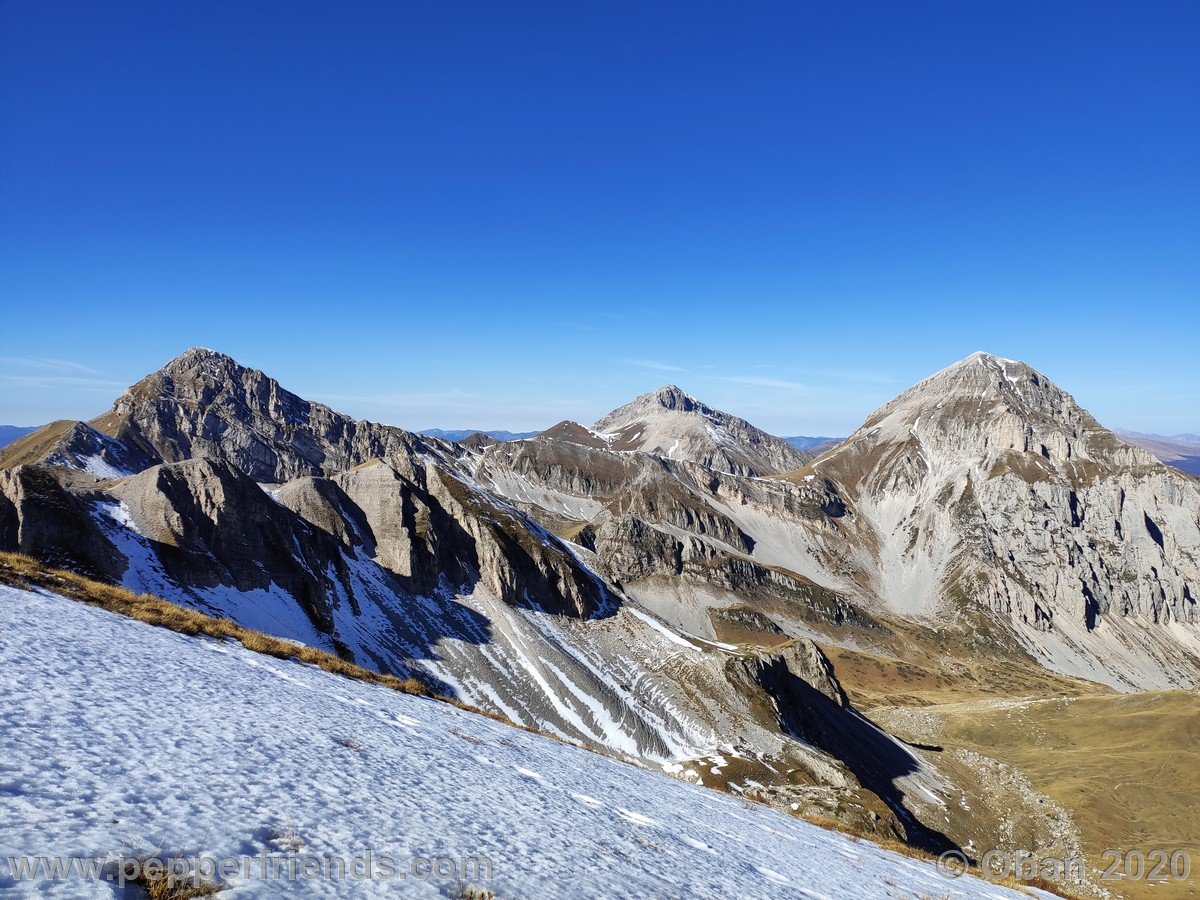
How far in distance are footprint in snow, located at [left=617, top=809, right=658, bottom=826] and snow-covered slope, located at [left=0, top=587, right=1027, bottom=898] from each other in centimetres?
9

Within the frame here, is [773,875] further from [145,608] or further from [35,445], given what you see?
[35,445]

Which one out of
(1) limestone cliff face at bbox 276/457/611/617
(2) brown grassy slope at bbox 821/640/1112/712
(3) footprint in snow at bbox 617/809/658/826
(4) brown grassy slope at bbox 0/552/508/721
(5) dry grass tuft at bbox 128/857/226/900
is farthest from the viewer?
(2) brown grassy slope at bbox 821/640/1112/712

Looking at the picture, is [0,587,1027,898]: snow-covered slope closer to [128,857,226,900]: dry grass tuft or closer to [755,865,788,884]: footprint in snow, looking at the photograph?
[755,865,788,884]: footprint in snow

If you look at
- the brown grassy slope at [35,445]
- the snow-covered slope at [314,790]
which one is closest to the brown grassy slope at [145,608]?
the snow-covered slope at [314,790]

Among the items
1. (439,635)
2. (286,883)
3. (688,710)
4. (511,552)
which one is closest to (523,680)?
(439,635)

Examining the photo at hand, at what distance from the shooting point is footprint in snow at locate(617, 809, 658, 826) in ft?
50.8

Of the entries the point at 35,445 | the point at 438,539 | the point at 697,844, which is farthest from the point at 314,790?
the point at 35,445

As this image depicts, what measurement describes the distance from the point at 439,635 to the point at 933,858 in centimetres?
6676

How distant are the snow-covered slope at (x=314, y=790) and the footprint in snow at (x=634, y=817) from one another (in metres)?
0.09

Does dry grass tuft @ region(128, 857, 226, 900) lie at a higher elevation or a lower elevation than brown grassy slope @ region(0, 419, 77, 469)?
lower

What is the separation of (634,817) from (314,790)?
8.98 m

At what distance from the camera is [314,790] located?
1090 cm

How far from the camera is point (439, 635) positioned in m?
78.6

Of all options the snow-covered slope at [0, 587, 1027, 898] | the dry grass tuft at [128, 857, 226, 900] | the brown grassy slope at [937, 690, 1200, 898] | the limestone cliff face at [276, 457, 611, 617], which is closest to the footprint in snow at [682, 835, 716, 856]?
the snow-covered slope at [0, 587, 1027, 898]
